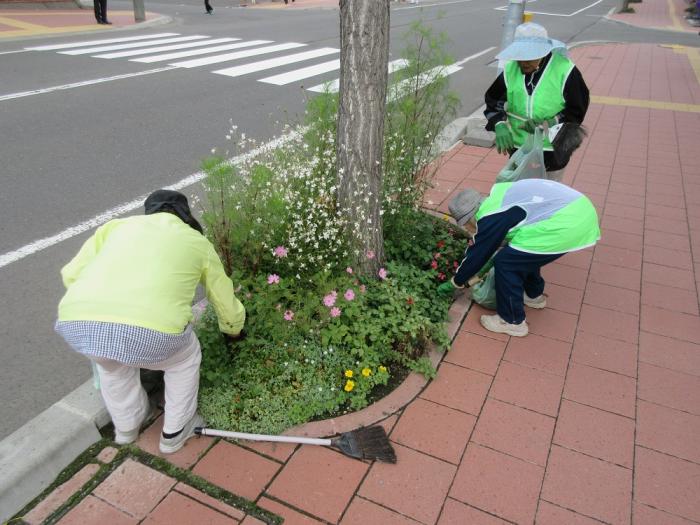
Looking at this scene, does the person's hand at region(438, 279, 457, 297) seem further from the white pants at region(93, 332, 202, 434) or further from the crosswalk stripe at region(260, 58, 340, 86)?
the crosswalk stripe at region(260, 58, 340, 86)

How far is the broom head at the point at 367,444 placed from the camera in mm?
2365

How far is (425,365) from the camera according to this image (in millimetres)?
2834

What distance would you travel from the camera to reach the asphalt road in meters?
3.00

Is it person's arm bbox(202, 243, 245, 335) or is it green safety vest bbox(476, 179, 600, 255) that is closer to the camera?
person's arm bbox(202, 243, 245, 335)

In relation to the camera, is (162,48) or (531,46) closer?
(531,46)

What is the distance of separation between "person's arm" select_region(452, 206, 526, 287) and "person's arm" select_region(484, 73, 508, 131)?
1.22 m

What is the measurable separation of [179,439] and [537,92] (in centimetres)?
313

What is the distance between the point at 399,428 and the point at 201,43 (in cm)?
1308

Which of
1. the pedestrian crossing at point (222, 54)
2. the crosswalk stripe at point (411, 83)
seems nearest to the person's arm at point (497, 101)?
the crosswalk stripe at point (411, 83)

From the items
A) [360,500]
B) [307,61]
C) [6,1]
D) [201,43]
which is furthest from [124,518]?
[6,1]

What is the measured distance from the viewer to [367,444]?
2.40 meters

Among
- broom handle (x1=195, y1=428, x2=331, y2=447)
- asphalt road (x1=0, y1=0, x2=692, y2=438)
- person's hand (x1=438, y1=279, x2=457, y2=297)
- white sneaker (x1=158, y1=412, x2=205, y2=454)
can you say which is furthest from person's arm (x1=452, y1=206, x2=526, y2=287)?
asphalt road (x1=0, y1=0, x2=692, y2=438)

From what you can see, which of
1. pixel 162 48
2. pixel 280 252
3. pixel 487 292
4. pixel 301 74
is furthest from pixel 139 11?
pixel 487 292

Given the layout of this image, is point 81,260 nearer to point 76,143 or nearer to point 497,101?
point 497,101
